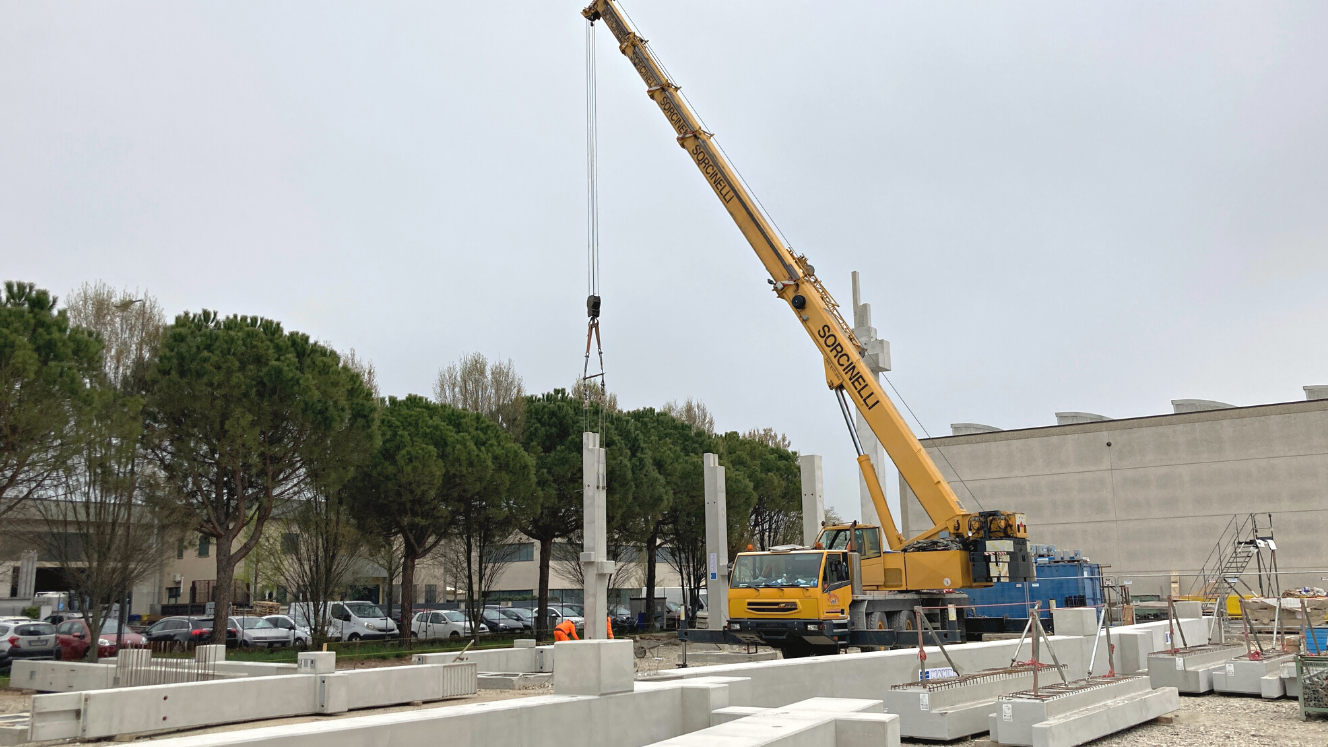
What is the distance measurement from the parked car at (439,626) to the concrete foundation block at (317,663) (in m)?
16.9

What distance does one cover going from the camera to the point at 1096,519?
42938mm

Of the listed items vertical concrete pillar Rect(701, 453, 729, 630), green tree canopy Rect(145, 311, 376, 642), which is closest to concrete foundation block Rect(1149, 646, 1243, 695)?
vertical concrete pillar Rect(701, 453, 729, 630)

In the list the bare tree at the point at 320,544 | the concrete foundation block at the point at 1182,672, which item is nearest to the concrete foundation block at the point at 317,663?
the bare tree at the point at 320,544

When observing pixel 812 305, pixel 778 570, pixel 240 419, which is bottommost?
pixel 778 570

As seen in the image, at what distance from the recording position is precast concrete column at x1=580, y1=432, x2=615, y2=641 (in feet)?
72.8

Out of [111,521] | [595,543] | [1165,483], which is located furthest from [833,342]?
[1165,483]

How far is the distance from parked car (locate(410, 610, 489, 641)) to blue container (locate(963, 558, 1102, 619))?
18.8 m

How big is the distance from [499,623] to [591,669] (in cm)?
2946

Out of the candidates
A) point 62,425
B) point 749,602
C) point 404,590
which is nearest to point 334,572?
point 404,590

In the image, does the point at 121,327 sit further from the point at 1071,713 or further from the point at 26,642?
the point at 1071,713

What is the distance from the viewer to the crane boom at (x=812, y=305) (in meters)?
22.7

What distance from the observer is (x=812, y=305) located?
79.7 feet

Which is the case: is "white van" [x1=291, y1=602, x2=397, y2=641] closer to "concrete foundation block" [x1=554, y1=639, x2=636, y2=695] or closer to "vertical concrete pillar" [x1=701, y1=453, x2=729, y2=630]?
"vertical concrete pillar" [x1=701, y1=453, x2=729, y2=630]

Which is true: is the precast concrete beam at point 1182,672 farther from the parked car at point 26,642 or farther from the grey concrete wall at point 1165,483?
the parked car at point 26,642
